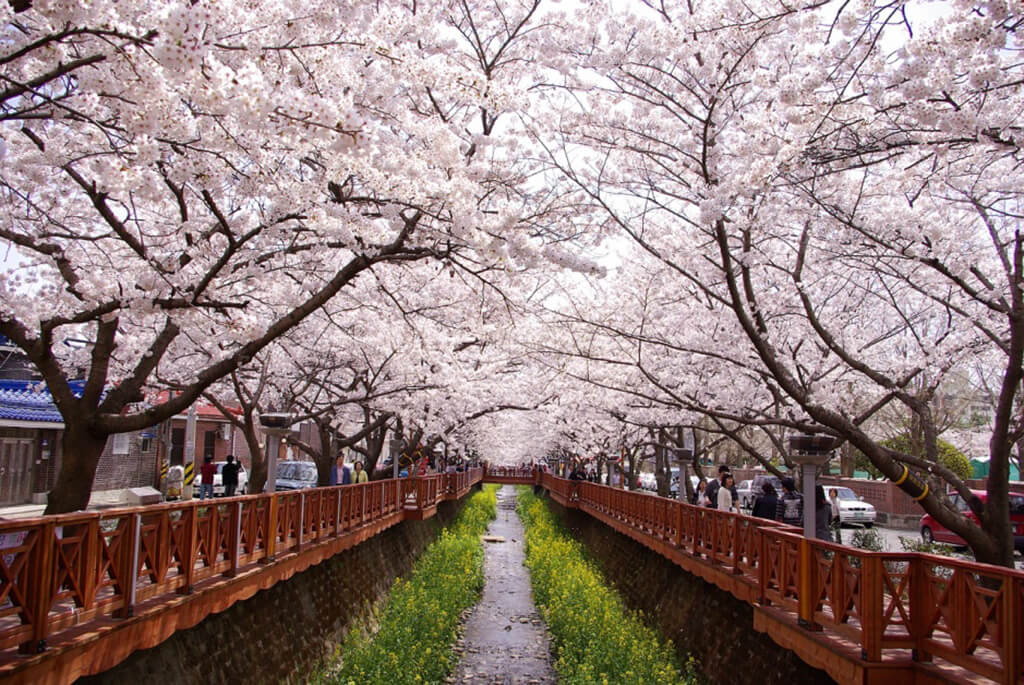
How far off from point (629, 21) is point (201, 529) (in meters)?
7.44

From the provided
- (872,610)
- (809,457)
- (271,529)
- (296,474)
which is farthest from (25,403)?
(872,610)

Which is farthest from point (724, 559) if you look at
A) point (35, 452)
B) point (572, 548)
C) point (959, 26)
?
point (35, 452)

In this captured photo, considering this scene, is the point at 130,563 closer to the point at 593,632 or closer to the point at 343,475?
the point at 593,632

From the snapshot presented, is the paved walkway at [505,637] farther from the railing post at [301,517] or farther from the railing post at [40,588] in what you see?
the railing post at [40,588]

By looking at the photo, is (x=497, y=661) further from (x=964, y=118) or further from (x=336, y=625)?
(x=964, y=118)

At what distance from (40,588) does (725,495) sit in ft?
39.3

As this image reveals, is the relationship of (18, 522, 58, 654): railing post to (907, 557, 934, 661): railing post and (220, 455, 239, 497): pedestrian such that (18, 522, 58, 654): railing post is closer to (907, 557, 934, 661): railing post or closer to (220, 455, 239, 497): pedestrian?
(907, 557, 934, 661): railing post

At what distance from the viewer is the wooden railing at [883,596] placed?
571 cm

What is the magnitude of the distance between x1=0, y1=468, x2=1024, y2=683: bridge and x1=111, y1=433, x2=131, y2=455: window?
81.2 ft

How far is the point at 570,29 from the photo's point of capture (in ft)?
32.1

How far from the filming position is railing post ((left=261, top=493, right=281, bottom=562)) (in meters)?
10.9

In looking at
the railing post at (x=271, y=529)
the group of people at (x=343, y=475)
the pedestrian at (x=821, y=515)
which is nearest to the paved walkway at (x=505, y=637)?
the group of people at (x=343, y=475)

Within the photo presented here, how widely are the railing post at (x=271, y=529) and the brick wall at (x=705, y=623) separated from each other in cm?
648

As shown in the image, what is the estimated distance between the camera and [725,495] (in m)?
15.1
